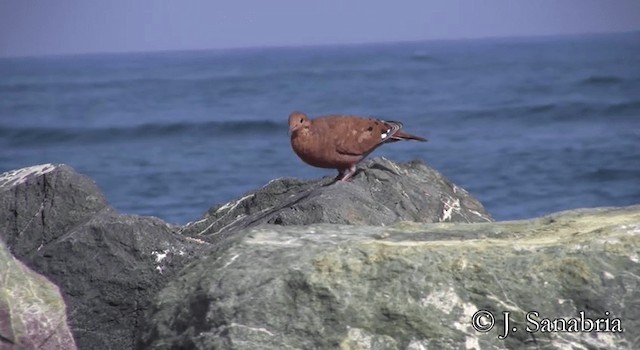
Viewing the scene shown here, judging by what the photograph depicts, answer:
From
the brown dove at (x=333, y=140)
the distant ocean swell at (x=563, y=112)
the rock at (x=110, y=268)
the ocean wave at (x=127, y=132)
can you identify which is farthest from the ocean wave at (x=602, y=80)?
the rock at (x=110, y=268)

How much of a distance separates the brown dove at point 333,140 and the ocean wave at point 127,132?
882 inches

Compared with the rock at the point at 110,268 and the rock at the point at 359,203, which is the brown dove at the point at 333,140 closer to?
the rock at the point at 359,203

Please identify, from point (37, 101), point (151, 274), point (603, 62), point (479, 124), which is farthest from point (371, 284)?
point (603, 62)

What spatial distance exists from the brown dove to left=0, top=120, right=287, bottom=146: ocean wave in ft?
73.5

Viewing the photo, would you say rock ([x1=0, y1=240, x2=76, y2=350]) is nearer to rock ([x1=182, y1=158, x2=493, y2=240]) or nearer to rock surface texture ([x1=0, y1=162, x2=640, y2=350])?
rock surface texture ([x1=0, y1=162, x2=640, y2=350])

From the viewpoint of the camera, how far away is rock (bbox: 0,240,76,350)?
184 inches

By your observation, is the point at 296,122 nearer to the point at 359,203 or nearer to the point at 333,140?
the point at 333,140

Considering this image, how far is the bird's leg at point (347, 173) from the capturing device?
681 centimetres

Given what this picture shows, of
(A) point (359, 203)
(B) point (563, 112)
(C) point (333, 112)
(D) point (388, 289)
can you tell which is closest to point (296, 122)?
(A) point (359, 203)

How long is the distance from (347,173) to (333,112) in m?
28.1

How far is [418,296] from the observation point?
4082 millimetres

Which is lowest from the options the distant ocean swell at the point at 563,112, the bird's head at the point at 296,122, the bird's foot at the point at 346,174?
the distant ocean swell at the point at 563,112

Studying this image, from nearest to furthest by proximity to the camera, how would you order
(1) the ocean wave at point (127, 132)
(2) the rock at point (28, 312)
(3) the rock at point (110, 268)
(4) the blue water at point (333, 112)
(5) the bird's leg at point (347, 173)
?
(2) the rock at point (28, 312) < (3) the rock at point (110, 268) < (5) the bird's leg at point (347, 173) < (4) the blue water at point (333, 112) < (1) the ocean wave at point (127, 132)

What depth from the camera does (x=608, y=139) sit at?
25578 millimetres
